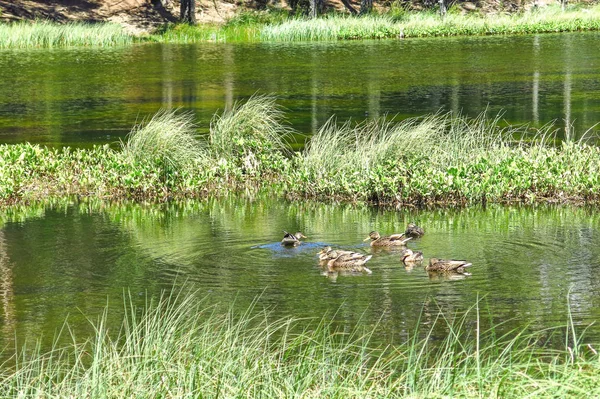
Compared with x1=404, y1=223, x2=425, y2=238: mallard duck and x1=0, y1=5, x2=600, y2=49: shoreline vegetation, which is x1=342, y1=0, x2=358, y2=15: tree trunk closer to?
x1=0, y1=5, x2=600, y2=49: shoreline vegetation

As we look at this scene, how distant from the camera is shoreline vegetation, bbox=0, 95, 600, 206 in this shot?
17.4 meters

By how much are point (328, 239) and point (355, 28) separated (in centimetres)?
4466

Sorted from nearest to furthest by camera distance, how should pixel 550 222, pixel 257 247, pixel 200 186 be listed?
pixel 257 247
pixel 550 222
pixel 200 186

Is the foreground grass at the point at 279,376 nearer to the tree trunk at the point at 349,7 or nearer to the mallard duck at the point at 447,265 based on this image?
Answer: the mallard duck at the point at 447,265

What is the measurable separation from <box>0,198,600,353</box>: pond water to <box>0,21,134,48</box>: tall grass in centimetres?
3753

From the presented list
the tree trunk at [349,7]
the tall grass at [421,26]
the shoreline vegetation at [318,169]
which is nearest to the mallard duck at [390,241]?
the shoreline vegetation at [318,169]

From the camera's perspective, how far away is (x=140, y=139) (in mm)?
19531

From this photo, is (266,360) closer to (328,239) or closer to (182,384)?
(182,384)

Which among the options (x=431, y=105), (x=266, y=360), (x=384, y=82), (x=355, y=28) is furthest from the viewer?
(x=355, y=28)

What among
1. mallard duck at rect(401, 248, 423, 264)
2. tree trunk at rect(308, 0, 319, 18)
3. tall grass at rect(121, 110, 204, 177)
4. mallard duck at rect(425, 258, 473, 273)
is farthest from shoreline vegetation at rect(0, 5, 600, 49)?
mallard duck at rect(425, 258, 473, 273)

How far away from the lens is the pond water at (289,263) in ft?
38.4

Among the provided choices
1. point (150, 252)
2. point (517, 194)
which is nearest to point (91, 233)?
point (150, 252)

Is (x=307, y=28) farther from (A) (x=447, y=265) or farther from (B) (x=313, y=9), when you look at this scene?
(A) (x=447, y=265)

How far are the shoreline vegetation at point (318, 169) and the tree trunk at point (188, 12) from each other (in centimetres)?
4355
